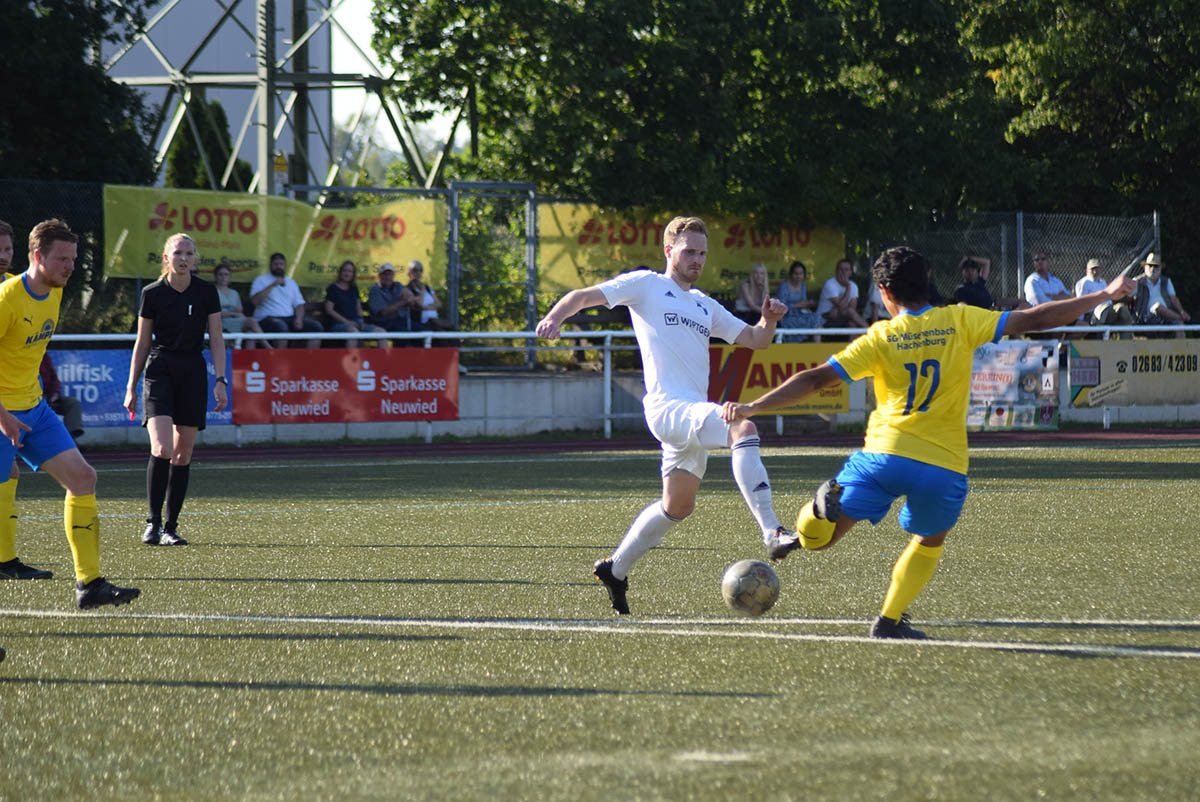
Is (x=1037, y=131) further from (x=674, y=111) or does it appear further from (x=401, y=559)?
(x=401, y=559)

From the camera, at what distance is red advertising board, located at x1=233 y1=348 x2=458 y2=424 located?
16125mm

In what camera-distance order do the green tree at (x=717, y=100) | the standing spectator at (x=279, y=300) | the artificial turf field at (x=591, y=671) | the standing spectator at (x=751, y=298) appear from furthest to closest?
the green tree at (x=717, y=100) < the standing spectator at (x=751, y=298) < the standing spectator at (x=279, y=300) < the artificial turf field at (x=591, y=671)

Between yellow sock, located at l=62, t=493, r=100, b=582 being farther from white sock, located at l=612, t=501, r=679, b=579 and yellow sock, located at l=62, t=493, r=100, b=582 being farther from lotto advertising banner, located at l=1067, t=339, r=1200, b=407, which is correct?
lotto advertising banner, located at l=1067, t=339, r=1200, b=407

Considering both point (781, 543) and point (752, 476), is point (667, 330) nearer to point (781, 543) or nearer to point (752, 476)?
point (752, 476)

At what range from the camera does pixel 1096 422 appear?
18.3m

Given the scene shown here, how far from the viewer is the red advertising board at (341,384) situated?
635 inches

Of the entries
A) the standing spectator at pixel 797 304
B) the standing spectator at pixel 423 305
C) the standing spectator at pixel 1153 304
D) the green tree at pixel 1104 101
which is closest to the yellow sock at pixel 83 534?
the standing spectator at pixel 423 305

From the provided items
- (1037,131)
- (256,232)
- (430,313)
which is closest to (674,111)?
(430,313)

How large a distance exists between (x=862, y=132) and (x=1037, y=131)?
21.8 feet

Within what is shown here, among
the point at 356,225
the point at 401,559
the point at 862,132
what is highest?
the point at 862,132

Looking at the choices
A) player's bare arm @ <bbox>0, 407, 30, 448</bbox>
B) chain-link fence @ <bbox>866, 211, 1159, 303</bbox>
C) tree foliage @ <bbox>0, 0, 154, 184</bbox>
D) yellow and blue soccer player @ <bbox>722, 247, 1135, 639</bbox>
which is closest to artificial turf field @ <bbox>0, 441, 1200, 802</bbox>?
yellow and blue soccer player @ <bbox>722, 247, 1135, 639</bbox>

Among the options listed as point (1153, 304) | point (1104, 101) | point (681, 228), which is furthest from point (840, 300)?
point (681, 228)

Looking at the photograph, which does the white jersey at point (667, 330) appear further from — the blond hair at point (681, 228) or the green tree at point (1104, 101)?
the green tree at point (1104, 101)

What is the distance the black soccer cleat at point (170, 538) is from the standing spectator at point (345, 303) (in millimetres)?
8764
